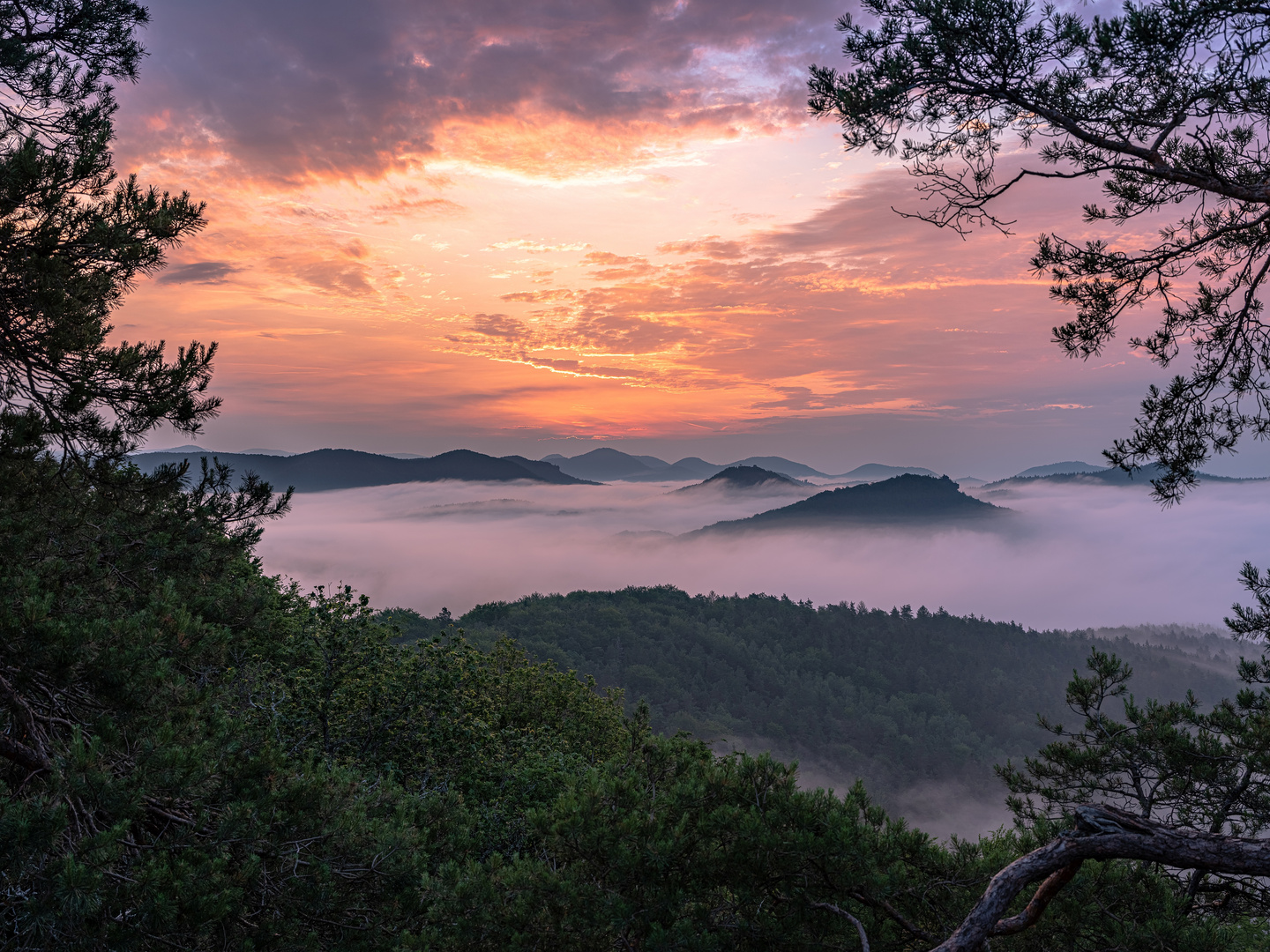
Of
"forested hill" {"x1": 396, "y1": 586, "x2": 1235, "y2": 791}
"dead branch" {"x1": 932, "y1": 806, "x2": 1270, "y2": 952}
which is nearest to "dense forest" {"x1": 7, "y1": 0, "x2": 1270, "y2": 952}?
"dead branch" {"x1": 932, "y1": 806, "x2": 1270, "y2": 952}

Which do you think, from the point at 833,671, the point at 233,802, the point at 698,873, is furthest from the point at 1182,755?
the point at 833,671

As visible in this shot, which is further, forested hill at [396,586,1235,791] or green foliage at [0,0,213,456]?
forested hill at [396,586,1235,791]

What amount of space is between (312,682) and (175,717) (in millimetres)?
9162

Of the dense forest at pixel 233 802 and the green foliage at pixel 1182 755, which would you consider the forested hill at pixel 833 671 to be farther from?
the dense forest at pixel 233 802

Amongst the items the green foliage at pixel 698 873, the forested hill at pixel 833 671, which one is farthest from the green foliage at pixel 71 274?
the forested hill at pixel 833 671

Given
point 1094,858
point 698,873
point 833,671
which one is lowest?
point 833,671

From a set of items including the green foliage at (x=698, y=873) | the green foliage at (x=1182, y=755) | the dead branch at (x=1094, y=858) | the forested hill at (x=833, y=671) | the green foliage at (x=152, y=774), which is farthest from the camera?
the forested hill at (x=833, y=671)

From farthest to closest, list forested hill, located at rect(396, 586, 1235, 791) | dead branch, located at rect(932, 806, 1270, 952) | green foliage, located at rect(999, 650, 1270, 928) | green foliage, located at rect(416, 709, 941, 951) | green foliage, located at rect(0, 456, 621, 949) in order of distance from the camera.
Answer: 1. forested hill, located at rect(396, 586, 1235, 791)
2. green foliage, located at rect(999, 650, 1270, 928)
3. green foliage, located at rect(416, 709, 941, 951)
4. green foliage, located at rect(0, 456, 621, 949)
5. dead branch, located at rect(932, 806, 1270, 952)

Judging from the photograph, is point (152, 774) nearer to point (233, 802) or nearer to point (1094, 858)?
point (233, 802)

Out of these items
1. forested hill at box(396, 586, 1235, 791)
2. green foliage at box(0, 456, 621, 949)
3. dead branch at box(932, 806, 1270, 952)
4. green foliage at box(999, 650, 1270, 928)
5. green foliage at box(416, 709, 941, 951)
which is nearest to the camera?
dead branch at box(932, 806, 1270, 952)

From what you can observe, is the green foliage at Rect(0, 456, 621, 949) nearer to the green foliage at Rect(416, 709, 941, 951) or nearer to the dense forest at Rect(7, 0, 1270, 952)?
the dense forest at Rect(7, 0, 1270, 952)

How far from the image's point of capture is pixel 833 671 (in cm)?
15100

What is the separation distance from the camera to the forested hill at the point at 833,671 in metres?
122

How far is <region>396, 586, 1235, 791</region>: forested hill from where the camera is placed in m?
122
